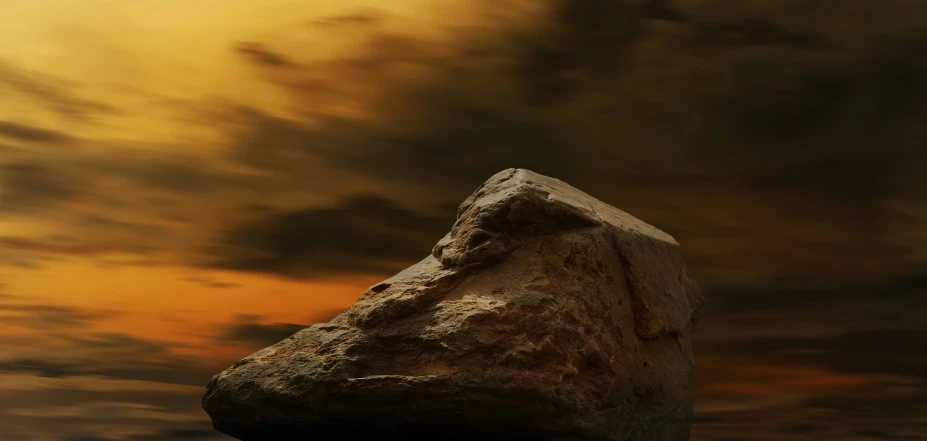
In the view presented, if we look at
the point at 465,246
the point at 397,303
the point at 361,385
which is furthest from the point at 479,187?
the point at 361,385

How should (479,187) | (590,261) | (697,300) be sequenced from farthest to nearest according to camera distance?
(697,300), (479,187), (590,261)

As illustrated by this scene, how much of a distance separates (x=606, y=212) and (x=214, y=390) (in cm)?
323

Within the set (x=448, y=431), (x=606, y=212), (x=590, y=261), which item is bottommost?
(x=448, y=431)

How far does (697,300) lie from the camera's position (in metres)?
8.84

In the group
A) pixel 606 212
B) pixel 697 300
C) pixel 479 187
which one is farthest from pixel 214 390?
pixel 697 300

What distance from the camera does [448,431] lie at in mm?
6988

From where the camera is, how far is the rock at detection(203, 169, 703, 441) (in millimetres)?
6738

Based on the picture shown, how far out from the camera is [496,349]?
265 inches

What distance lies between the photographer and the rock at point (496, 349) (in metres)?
6.74

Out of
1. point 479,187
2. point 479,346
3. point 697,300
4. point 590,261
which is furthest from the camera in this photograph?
point 697,300

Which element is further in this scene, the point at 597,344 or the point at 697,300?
the point at 697,300

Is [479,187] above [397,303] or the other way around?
above

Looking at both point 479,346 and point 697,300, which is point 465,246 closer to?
point 479,346

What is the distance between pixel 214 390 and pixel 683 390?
3.58m
